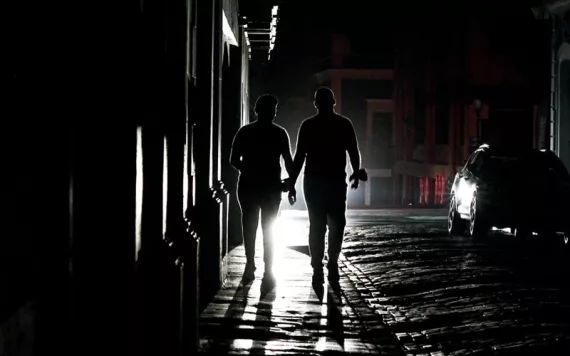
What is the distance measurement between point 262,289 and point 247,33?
12031mm

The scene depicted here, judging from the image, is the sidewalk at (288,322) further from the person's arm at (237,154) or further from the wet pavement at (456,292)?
the person's arm at (237,154)

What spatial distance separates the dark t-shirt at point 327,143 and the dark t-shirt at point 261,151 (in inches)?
9.8

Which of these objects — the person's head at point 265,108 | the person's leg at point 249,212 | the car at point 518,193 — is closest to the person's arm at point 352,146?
the person's head at point 265,108

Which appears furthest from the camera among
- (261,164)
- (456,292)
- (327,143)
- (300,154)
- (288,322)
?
(300,154)

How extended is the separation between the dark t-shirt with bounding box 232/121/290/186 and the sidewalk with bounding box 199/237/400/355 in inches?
40.1

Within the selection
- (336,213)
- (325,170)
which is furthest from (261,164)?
(336,213)

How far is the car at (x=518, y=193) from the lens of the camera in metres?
19.3

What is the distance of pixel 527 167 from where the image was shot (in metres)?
19.9

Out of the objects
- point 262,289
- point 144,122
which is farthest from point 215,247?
point 144,122

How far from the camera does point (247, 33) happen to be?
22609 mm

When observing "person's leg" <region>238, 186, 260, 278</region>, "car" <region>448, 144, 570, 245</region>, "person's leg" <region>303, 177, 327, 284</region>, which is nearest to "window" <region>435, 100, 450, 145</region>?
"car" <region>448, 144, 570, 245</region>

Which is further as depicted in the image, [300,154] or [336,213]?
[300,154]

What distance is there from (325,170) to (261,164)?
0.60 metres

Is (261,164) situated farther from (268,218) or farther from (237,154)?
(268,218)
